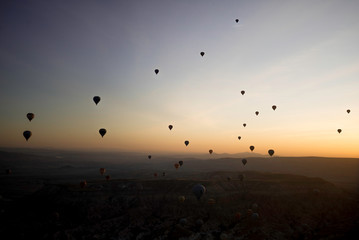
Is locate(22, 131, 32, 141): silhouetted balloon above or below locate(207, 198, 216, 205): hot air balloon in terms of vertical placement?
above

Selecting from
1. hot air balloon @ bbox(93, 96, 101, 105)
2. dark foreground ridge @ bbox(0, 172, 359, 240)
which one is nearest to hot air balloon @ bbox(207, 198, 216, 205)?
dark foreground ridge @ bbox(0, 172, 359, 240)

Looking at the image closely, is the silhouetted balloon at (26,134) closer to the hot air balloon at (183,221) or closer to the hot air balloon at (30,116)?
the hot air balloon at (30,116)

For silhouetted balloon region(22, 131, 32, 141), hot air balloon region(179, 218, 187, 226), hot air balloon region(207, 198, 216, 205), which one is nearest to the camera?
hot air balloon region(179, 218, 187, 226)

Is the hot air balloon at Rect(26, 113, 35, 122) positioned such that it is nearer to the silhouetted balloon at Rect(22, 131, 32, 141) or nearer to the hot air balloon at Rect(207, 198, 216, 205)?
the silhouetted balloon at Rect(22, 131, 32, 141)

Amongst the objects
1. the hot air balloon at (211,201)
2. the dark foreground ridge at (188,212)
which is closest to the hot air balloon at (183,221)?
the dark foreground ridge at (188,212)

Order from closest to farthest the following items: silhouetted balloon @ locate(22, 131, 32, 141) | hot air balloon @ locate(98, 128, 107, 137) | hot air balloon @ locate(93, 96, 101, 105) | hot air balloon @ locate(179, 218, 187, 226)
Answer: hot air balloon @ locate(179, 218, 187, 226) → hot air balloon @ locate(93, 96, 101, 105) → silhouetted balloon @ locate(22, 131, 32, 141) → hot air balloon @ locate(98, 128, 107, 137)

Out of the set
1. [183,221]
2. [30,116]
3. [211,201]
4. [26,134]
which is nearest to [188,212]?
[183,221]

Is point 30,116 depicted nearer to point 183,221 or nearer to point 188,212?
point 183,221

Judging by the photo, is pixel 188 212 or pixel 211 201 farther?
pixel 211 201

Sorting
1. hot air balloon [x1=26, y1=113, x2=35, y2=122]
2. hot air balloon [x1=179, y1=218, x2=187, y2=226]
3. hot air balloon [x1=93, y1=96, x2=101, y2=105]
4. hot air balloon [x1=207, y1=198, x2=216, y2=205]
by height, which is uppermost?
hot air balloon [x1=93, y1=96, x2=101, y2=105]
